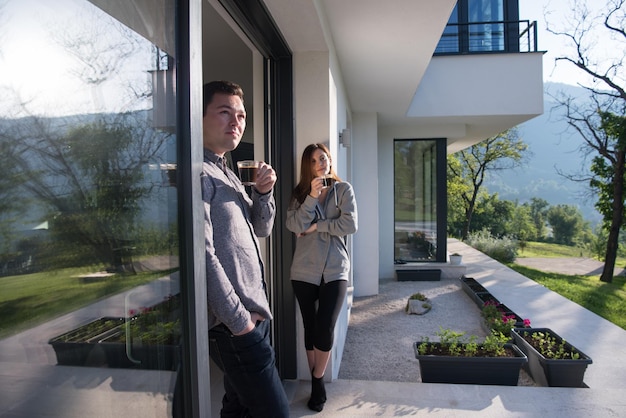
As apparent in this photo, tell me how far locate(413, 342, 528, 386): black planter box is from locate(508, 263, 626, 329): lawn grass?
4.95 meters

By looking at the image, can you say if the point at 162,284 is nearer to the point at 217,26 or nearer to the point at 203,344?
the point at 203,344

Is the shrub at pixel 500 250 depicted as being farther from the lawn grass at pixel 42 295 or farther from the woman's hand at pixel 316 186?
the lawn grass at pixel 42 295

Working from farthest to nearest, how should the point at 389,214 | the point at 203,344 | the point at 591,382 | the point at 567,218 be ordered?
the point at 567,218 < the point at 389,214 < the point at 591,382 < the point at 203,344

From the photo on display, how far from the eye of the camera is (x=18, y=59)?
0.64 metres

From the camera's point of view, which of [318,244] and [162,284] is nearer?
[162,284]

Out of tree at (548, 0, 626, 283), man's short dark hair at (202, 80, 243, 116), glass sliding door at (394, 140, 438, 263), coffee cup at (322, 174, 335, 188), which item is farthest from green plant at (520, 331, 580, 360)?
tree at (548, 0, 626, 283)

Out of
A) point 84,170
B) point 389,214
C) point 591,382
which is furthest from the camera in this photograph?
point 389,214

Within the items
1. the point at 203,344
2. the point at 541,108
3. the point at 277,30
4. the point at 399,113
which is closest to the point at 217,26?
the point at 277,30

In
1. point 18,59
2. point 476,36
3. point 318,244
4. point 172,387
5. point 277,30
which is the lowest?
point 172,387

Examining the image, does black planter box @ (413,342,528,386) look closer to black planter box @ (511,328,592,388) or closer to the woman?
black planter box @ (511,328,592,388)

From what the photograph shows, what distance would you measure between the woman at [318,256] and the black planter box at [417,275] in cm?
557

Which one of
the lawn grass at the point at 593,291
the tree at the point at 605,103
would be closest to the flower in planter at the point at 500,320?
the lawn grass at the point at 593,291

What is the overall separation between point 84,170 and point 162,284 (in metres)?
0.38

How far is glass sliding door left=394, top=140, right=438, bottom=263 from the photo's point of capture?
8734 millimetres
